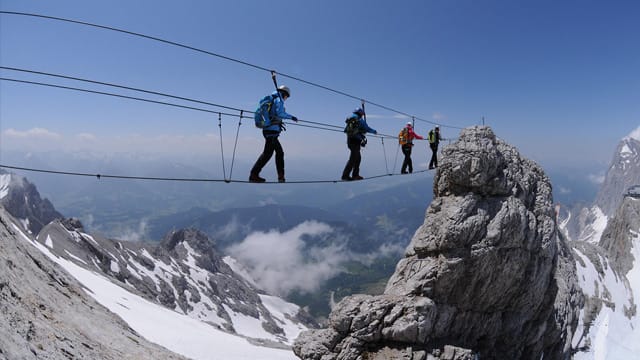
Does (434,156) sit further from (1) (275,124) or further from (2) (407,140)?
(1) (275,124)

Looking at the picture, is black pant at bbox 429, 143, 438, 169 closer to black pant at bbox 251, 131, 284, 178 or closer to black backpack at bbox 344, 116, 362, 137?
black backpack at bbox 344, 116, 362, 137

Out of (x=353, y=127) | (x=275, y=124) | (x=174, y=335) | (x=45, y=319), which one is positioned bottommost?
(x=174, y=335)

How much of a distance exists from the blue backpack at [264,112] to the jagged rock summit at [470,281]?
2133 centimetres

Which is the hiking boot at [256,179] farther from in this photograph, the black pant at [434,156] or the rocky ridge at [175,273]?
the rocky ridge at [175,273]

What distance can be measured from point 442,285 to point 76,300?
90.8 ft

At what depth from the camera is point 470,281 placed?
32562 millimetres

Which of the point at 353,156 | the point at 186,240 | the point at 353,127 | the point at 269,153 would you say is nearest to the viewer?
the point at 269,153

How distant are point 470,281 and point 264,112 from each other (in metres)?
27.7

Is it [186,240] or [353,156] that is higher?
[353,156]

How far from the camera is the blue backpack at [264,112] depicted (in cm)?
1434

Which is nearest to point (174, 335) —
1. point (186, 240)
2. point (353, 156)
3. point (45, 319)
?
point (353, 156)

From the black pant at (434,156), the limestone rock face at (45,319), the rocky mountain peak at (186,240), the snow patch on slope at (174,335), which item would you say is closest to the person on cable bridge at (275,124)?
the limestone rock face at (45,319)

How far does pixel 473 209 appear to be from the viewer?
33875mm

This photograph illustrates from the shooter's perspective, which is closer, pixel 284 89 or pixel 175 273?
pixel 284 89
